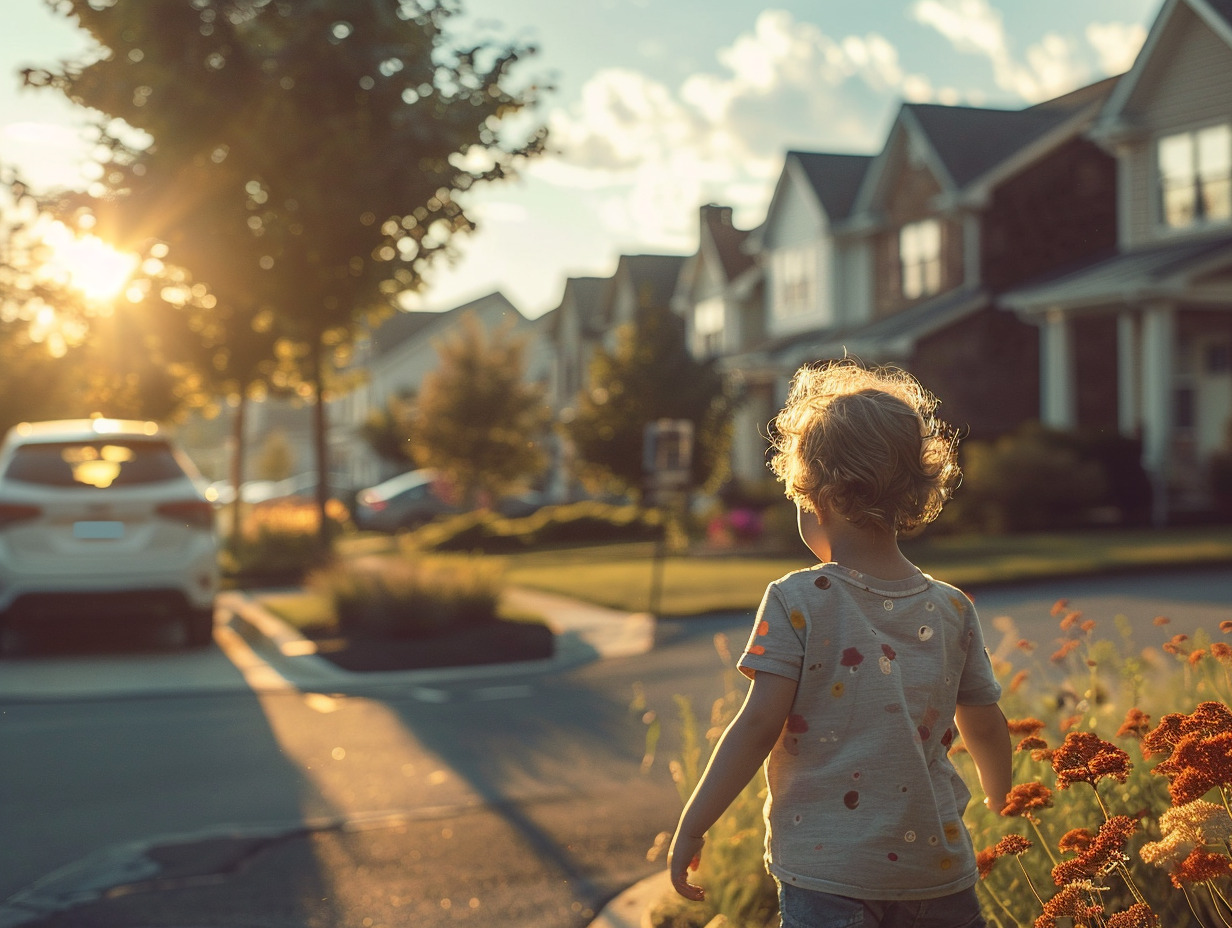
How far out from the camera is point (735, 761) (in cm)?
264

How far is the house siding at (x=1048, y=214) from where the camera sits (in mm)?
25984

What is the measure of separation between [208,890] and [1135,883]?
3394 millimetres

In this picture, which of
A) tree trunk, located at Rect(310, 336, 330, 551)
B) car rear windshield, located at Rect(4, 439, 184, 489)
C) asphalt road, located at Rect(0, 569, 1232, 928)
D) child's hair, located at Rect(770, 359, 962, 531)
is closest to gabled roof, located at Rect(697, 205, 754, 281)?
tree trunk, located at Rect(310, 336, 330, 551)

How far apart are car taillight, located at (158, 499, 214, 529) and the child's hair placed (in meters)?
9.65

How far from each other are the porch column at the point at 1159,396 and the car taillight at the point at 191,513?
14562 millimetres

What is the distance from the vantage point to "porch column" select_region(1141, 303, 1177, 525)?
20.7 metres

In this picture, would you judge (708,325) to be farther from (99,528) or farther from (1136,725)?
(1136,725)

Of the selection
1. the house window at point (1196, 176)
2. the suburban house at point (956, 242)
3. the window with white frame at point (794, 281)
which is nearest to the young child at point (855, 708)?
the house window at point (1196, 176)

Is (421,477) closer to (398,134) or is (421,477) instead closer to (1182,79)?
(1182,79)

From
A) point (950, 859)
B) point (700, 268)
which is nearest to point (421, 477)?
point (700, 268)

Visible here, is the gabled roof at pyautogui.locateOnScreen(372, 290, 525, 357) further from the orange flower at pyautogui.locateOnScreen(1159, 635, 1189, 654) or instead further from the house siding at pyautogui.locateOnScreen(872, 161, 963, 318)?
the orange flower at pyautogui.locateOnScreen(1159, 635, 1189, 654)

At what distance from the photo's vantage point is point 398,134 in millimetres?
13430

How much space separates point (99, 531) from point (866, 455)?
32.4 ft

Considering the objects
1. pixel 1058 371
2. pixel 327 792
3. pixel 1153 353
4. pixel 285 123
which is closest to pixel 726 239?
pixel 1058 371
